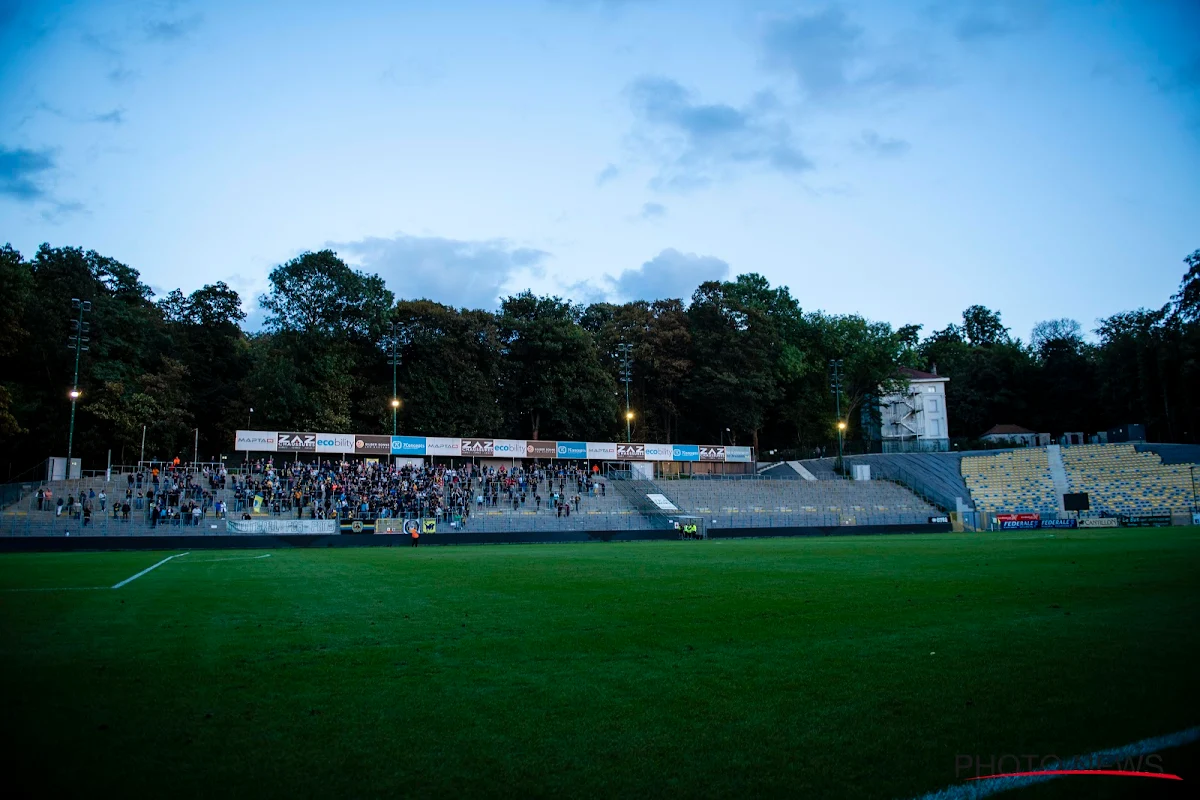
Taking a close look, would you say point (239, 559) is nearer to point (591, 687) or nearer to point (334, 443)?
point (591, 687)

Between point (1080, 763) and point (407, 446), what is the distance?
52419 mm

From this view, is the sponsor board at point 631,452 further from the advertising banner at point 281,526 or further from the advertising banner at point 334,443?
the advertising banner at point 281,526

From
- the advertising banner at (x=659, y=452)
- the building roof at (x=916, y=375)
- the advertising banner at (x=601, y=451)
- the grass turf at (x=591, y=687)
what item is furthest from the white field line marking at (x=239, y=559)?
the building roof at (x=916, y=375)

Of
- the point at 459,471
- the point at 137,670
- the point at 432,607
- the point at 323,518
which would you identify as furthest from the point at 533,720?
the point at 459,471

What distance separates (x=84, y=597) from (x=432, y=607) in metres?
6.49

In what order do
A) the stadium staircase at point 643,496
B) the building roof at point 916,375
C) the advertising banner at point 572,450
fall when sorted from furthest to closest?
1. the building roof at point 916,375
2. the advertising banner at point 572,450
3. the stadium staircase at point 643,496

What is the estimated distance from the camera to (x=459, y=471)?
50969mm

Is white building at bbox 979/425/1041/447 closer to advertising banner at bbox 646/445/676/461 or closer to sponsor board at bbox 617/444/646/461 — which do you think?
advertising banner at bbox 646/445/676/461

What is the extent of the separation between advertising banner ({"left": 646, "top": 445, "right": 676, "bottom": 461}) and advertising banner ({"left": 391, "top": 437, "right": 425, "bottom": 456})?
18230mm

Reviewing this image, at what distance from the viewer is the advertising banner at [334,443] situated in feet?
170

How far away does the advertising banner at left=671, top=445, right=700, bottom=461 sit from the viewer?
63.4 metres

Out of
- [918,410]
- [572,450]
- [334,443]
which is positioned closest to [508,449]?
[572,450]

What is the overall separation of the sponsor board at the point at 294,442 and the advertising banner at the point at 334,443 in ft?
1.31

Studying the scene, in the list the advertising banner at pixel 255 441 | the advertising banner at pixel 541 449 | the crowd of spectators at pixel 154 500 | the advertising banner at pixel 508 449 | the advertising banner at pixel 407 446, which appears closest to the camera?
the crowd of spectators at pixel 154 500
